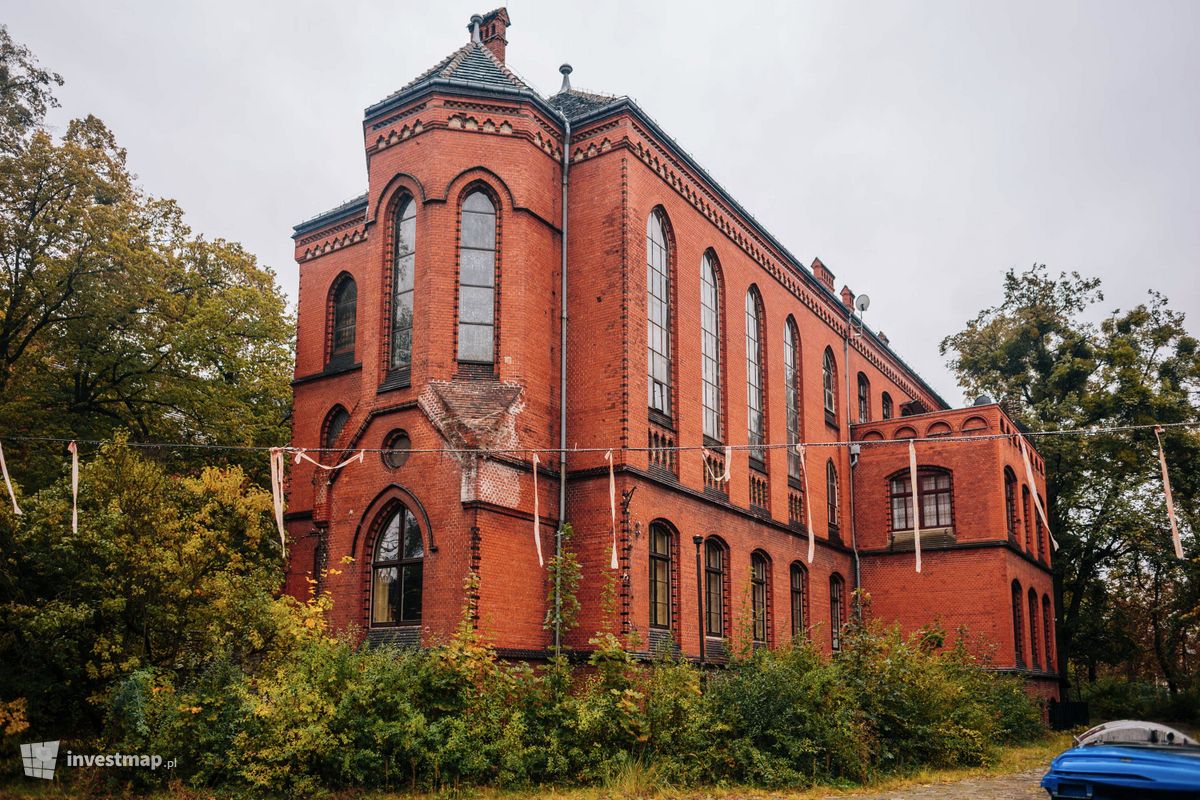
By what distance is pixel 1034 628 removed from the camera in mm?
32625

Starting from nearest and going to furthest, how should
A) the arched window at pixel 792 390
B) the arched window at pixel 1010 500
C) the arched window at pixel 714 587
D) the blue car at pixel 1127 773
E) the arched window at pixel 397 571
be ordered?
the blue car at pixel 1127 773, the arched window at pixel 397 571, the arched window at pixel 714 587, the arched window at pixel 792 390, the arched window at pixel 1010 500

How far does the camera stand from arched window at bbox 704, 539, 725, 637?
2227cm

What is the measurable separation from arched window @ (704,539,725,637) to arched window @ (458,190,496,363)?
6810mm

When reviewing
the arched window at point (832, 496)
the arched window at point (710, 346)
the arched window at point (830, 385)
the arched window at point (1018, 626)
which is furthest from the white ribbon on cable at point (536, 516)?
the arched window at point (1018, 626)

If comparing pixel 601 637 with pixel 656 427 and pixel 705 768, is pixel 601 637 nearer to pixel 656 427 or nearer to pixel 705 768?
pixel 705 768

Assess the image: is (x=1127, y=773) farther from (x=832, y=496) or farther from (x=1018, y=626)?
(x=1018, y=626)

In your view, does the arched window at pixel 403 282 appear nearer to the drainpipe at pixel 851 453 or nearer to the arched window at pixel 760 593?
the arched window at pixel 760 593

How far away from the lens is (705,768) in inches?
590

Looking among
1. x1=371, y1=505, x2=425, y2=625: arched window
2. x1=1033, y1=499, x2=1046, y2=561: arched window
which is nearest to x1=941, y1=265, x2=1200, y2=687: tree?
x1=1033, y1=499, x2=1046, y2=561: arched window

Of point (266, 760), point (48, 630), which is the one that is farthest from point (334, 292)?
point (266, 760)

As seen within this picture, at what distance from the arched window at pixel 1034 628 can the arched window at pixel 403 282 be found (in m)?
22.2

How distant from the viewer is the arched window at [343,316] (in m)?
24.7

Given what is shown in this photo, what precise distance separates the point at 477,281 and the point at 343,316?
6.28m

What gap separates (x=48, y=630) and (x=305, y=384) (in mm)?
10769
